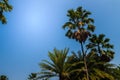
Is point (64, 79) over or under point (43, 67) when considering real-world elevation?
under

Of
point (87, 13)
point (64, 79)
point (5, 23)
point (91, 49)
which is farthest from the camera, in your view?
point (91, 49)

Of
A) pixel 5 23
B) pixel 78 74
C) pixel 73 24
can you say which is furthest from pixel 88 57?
pixel 5 23

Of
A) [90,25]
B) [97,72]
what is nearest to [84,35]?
[90,25]

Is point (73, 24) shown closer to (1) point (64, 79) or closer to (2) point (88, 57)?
(2) point (88, 57)

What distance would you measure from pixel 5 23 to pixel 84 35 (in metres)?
17.8

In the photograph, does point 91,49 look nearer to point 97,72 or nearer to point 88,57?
point 88,57

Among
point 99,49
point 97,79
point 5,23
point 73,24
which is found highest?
point 73,24

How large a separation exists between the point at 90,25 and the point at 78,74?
826 cm

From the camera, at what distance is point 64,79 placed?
116ft

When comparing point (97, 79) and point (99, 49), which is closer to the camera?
point (97, 79)

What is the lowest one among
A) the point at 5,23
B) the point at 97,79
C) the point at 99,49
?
the point at 97,79

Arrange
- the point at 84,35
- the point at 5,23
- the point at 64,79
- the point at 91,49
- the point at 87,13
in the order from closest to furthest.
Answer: the point at 5,23 < the point at 64,79 < the point at 84,35 < the point at 87,13 < the point at 91,49

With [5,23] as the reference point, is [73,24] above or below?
above

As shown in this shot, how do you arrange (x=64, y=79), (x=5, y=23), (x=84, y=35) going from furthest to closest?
(x=84, y=35) → (x=64, y=79) → (x=5, y=23)
